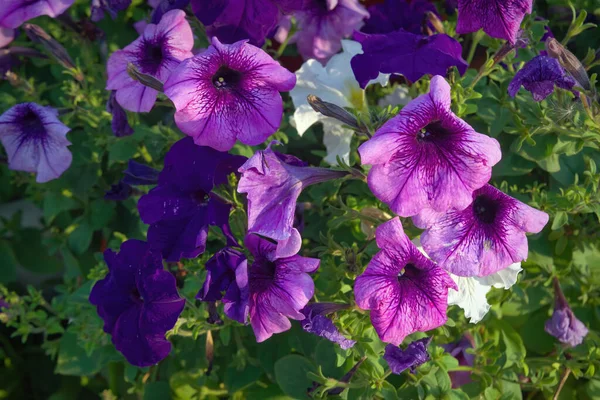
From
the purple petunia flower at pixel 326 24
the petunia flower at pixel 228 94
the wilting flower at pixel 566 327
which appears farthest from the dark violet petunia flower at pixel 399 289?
the purple petunia flower at pixel 326 24

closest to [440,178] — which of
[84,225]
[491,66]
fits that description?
[491,66]

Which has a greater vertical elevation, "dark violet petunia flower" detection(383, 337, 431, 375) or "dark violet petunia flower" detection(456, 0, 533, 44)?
"dark violet petunia flower" detection(456, 0, 533, 44)

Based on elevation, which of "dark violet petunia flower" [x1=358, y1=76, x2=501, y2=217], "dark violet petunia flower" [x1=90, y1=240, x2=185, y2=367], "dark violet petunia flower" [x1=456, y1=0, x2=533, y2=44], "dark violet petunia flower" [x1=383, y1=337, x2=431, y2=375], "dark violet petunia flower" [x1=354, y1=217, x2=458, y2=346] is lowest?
"dark violet petunia flower" [x1=383, y1=337, x2=431, y2=375]

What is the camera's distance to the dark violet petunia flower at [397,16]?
112 centimetres

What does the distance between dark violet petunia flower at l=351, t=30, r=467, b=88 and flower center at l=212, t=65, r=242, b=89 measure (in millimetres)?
168

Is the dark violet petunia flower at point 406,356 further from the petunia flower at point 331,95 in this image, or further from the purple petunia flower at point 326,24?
the purple petunia flower at point 326,24

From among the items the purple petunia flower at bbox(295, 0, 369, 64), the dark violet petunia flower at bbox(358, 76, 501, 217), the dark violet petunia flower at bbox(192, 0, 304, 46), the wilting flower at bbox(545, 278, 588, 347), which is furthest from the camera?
the purple petunia flower at bbox(295, 0, 369, 64)

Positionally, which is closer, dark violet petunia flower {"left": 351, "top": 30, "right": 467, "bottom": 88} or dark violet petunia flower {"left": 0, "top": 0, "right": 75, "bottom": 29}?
dark violet petunia flower {"left": 351, "top": 30, "right": 467, "bottom": 88}

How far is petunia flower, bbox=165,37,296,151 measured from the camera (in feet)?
2.71

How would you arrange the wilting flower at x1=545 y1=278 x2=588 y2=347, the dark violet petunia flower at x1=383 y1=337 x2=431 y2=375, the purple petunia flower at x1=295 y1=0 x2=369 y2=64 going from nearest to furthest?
the dark violet petunia flower at x1=383 y1=337 x2=431 y2=375 < the wilting flower at x1=545 y1=278 x2=588 y2=347 < the purple petunia flower at x1=295 y1=0 x2=369 y2=64

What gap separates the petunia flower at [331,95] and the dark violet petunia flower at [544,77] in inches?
10.3

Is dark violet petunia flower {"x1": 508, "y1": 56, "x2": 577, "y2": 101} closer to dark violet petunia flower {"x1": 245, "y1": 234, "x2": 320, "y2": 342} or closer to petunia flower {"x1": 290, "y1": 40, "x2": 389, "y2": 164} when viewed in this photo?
petunia flower {"x1": 290, "y1": 40, "x2": 389, "y2": 164}

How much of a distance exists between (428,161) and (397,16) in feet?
1.59

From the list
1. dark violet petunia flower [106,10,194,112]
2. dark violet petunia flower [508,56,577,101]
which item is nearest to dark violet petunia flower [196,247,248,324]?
dark violet petunia flower [106,10,194,112]
